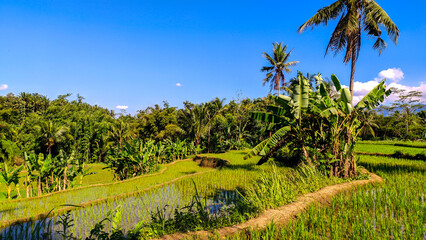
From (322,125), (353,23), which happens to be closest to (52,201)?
(322,125)

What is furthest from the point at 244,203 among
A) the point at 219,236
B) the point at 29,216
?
the point at 29,216

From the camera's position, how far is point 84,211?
18.3 ft

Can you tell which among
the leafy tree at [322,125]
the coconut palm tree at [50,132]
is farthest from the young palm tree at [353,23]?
the coconut palm tree at [50,132]

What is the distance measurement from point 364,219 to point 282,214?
5.04 ft

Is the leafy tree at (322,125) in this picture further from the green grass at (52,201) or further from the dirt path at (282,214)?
the green grass at (52,201)

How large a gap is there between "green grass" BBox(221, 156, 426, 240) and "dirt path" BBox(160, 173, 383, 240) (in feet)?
0.43

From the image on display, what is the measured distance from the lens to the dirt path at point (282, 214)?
11.5 ft

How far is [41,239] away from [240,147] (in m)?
19.0

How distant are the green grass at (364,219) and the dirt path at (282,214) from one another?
0.13m

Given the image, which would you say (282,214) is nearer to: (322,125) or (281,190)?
(281,190)

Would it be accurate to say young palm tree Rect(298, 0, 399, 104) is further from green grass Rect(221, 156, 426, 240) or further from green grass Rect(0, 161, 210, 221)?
green grass Rect(0, 161, 210, 221)

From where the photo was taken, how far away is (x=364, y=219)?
3990 mm

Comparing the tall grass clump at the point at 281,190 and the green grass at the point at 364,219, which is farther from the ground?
the tall grass clump at the point at 281,190

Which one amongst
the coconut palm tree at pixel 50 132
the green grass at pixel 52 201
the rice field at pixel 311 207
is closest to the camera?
the rice field at pixel 311 207
